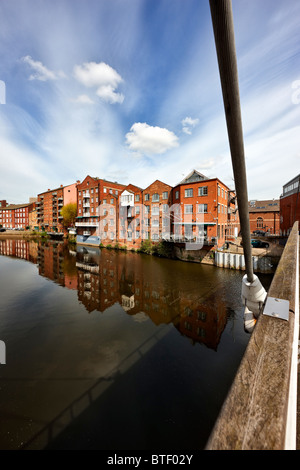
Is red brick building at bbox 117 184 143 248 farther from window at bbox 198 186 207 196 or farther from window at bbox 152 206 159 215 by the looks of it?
window at bbox 198 186 207 196

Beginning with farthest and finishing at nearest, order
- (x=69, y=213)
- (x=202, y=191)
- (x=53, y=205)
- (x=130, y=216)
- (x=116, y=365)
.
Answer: (x=53, y=205) → (x=69, y=213) → (x=130, y=216) → (x=202, y=191) → (x=116, y=365)

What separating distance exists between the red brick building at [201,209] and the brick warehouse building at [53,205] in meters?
44.8

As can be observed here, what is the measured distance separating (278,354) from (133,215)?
34699 mm

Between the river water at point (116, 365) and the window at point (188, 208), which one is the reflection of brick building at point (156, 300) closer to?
the river water at point (116, 365)

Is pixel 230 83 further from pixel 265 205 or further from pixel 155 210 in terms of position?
pixel 265 205

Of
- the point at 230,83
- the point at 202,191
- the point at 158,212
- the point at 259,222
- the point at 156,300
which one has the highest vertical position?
the point at 202,191

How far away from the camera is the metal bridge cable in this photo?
2.47ft

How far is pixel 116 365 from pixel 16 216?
9424 cm

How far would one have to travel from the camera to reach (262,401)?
1.16m

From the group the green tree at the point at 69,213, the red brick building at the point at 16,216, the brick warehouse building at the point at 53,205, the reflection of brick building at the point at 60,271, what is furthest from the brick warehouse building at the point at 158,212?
the red brick building at the point at 16,216

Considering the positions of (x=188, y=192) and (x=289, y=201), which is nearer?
(x=188, y=192)

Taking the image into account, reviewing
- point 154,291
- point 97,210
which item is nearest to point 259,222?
point 97,210

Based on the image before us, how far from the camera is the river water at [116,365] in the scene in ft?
17.1
